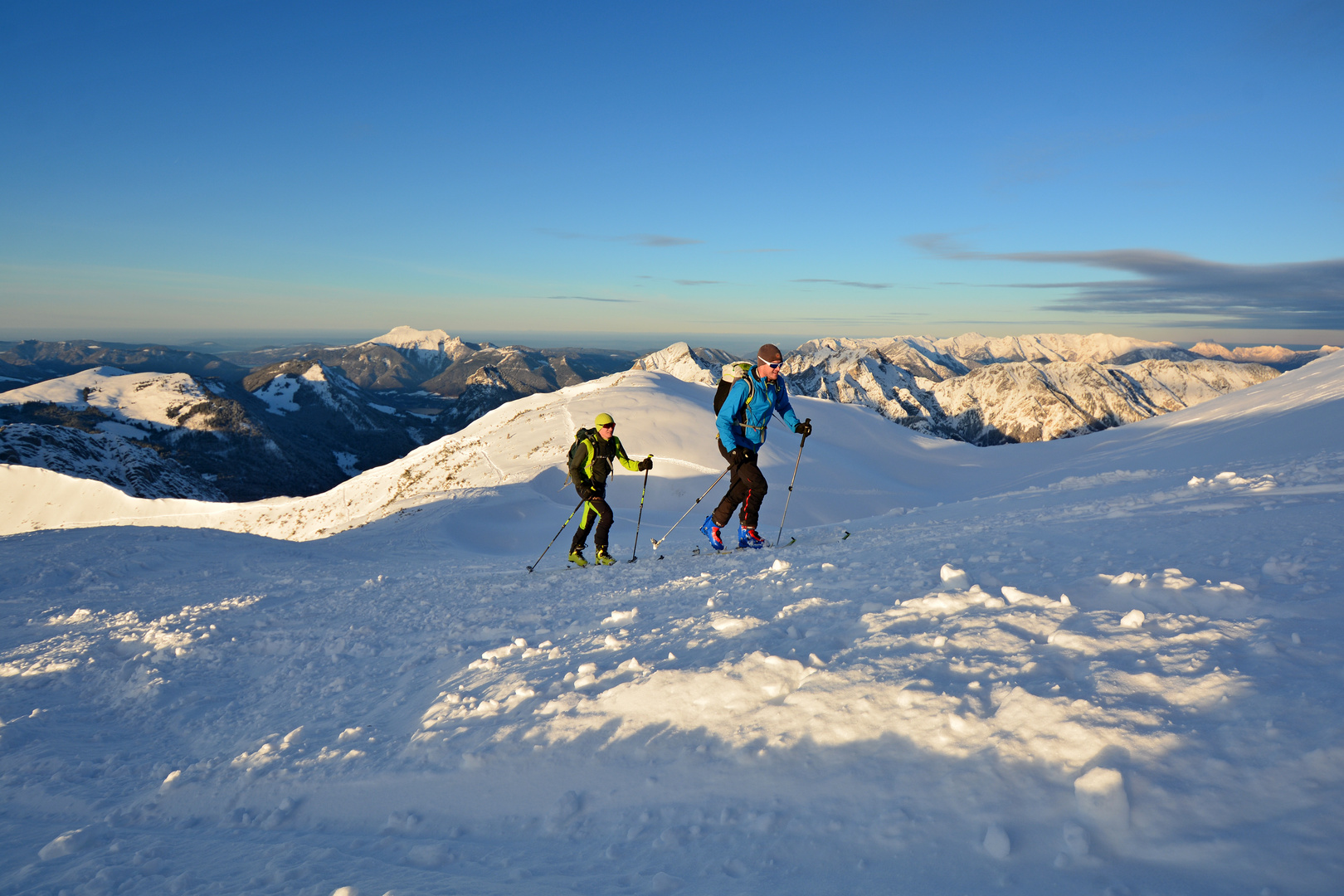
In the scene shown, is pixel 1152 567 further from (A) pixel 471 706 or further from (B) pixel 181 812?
(B) pixel 181 812

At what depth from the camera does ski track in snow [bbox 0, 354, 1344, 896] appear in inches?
115

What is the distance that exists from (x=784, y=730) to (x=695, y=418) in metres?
33.7

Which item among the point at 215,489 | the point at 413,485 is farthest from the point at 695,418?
the point at 215,489

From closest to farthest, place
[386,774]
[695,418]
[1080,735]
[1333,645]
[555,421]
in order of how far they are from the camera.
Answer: [1080,735] → [1333,645] → [386,774] → [695,418] → [555,421]

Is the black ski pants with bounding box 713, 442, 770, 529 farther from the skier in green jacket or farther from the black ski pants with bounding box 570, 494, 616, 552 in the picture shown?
the black ski pants with bounding box 570, 494, 616, 552

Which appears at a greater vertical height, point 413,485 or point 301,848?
point 301,848

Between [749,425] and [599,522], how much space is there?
12.3 ft

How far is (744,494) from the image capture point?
441 inches

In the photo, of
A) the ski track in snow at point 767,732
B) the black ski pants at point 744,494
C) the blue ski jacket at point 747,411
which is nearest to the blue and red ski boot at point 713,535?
the black ski pants at point 744,494

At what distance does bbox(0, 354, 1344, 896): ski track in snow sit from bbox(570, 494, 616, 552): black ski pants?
3372 mm

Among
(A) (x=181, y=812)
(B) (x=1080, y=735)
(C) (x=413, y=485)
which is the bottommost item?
(C) (x=413, y=485)

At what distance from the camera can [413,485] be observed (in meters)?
40.7

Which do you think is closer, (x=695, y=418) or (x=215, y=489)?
→ (x=695, y=418)

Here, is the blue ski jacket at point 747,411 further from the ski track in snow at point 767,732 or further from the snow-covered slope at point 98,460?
the snow-covered slope at point 98,460
